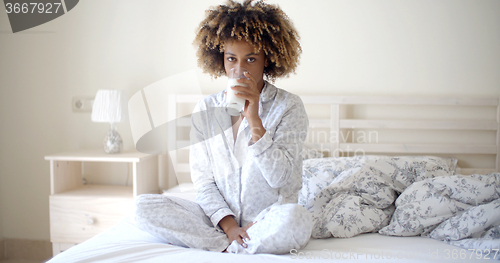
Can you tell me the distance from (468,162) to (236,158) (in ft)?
4.95

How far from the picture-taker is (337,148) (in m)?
1.95

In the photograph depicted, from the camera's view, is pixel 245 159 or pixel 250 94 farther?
pixel 245 159

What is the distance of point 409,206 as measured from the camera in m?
1.22

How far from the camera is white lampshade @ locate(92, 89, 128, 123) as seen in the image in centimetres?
191

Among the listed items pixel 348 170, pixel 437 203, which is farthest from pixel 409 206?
pixel 348 170

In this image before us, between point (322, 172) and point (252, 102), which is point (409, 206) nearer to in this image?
point (322, 172)

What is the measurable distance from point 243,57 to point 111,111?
3.72 feet

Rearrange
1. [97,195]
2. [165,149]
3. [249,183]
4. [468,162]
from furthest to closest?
[165,149], [468,162], [97,195], [249,183]

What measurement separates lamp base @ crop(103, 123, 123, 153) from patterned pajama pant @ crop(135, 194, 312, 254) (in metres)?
1.02

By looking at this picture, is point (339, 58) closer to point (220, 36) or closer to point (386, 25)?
point (386, 25)

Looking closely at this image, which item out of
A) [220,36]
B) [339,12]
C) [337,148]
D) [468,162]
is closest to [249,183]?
[220,36]

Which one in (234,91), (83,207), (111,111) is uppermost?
(234,91)

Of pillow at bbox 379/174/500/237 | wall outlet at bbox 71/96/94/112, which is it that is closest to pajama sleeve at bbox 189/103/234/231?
pillow at bbox 379/174/500/237

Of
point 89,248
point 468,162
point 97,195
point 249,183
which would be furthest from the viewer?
point 468,162
